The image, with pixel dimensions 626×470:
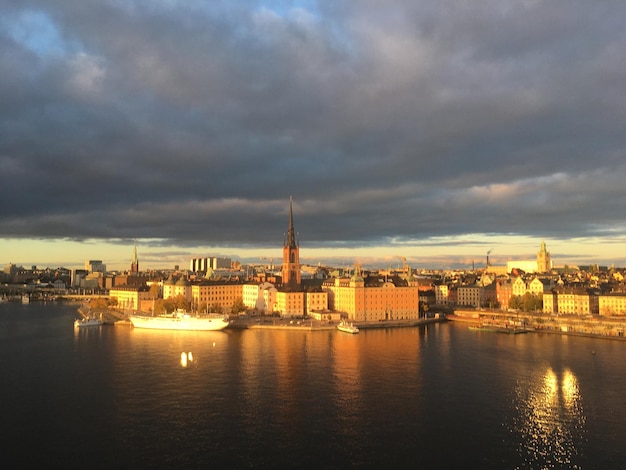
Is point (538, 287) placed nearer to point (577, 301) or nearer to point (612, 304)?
point (577, 301)

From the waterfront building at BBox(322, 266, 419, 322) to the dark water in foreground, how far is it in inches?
588

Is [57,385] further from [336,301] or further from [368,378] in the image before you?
[336,301]

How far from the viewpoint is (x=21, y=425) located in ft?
55.2

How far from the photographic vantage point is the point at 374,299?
48.0 m

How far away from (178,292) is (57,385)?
106 feet

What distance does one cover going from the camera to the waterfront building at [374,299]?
155 ft

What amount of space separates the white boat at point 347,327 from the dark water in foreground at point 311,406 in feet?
25.2

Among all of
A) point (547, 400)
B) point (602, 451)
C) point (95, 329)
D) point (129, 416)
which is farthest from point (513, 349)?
point (95, 329)

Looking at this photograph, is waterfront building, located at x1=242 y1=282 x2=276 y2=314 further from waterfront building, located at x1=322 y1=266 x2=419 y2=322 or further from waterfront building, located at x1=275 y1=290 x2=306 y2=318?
waterfront building, located at x1=322 y1=266 x2=419 y2=322

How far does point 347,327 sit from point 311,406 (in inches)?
881

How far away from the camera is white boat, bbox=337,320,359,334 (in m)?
40.1

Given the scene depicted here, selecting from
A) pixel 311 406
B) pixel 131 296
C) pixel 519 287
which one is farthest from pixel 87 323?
pixel 519 287

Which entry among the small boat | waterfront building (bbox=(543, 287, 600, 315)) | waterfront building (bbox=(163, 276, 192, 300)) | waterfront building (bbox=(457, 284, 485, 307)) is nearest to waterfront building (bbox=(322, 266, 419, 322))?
the small boat

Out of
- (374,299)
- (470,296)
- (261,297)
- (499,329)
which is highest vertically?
(261,297)
